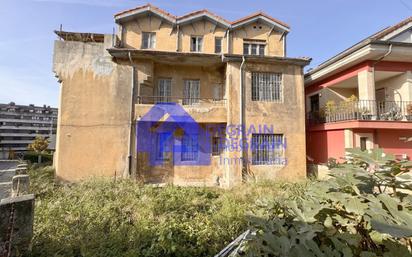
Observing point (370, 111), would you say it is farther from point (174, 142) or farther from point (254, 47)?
point (174, 142)

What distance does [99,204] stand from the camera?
6.66 m

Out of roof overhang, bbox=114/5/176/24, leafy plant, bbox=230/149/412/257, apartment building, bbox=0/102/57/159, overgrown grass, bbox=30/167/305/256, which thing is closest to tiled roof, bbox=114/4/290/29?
roof overhang, bbox=114/5/176/24

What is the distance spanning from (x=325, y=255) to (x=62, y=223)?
5768 mm

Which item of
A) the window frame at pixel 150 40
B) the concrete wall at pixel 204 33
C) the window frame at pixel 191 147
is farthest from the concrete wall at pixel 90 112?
the concrete wall at pixel 204 33

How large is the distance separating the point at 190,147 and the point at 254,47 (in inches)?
333

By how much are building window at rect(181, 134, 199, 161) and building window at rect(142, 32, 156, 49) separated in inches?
255

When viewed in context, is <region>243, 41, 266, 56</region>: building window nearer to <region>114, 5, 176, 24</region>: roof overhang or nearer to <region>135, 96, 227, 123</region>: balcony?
<region>135, 96, 227, 123</region>: balcony

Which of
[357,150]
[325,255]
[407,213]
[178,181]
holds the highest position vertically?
[357,150]

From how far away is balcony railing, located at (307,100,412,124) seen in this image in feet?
34.3

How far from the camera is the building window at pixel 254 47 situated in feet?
47.1

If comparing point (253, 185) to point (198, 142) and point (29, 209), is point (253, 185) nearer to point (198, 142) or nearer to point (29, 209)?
point (198, 142)

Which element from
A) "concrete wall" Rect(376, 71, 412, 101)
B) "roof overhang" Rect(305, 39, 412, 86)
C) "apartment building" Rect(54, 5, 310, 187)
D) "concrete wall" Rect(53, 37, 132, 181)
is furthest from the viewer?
"concrete wall" Rect(376, 71, 412, 101)

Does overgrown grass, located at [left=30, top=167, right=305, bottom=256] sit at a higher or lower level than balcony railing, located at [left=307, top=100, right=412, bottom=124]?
lower

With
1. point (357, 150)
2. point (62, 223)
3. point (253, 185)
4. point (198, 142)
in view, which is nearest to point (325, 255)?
point (357, 150)
